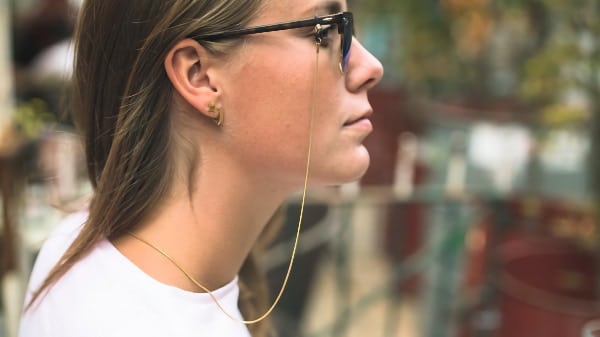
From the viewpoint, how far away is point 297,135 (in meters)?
1.22

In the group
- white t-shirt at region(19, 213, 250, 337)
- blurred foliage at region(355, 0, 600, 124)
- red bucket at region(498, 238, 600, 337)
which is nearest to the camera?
white t-shirt at region(19, 213, 250, 337)

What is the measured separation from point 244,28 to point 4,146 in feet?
3.82

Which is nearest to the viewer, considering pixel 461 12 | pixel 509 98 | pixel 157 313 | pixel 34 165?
pixel 157 313

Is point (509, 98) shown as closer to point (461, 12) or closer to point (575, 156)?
point (575, 156)

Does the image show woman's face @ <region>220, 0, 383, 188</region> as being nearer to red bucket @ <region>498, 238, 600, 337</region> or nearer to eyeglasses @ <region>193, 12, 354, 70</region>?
eyeglasses @ <region>193, 12, 354, 70</region>

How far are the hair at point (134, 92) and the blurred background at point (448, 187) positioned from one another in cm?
32

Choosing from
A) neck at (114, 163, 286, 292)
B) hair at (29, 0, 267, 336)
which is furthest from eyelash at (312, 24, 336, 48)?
neck at (114, 163, 286, 292)

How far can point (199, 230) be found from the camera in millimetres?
1234

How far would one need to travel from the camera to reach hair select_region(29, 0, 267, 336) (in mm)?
1156

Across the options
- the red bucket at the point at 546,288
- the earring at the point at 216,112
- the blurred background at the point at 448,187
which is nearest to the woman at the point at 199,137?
the earring at the point at 216,112

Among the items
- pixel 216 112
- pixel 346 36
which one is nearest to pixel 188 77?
pixel 216 112

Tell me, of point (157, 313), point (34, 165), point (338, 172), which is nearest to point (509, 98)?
point (34, 165)

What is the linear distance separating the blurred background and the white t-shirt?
1.21 feet

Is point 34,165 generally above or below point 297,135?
below
